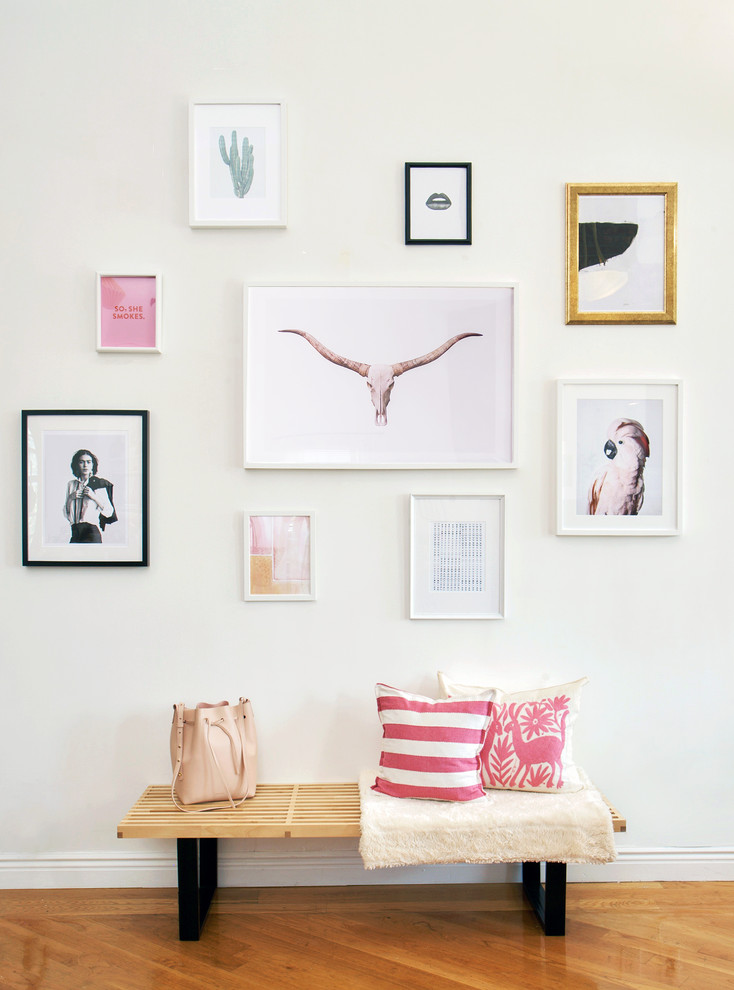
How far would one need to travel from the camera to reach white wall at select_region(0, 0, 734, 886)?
7.07 ft

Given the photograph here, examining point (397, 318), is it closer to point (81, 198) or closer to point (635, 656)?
point (81, 198)

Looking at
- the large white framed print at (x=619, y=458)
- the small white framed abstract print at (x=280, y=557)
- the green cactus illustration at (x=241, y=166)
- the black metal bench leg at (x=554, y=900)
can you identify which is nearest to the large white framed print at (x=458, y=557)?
the large white framed print at (x=619, y=458)

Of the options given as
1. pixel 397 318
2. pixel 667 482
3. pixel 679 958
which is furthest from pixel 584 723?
pixel 397 318

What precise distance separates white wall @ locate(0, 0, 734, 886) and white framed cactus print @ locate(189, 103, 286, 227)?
0.16 feet

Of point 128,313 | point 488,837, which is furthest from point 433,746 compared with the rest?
point 128,313

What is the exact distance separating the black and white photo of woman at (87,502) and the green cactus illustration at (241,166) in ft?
3.00

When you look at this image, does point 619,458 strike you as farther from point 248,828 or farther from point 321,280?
point 248,828

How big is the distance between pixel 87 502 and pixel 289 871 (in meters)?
1.26

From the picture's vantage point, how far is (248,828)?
1858 mm

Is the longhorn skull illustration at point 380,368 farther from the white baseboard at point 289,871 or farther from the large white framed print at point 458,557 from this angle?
the white baseboard at point 289,871

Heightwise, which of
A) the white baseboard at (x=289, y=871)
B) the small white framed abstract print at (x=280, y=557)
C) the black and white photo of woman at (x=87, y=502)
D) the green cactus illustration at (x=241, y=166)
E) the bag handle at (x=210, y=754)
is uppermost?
the green cactus illustration at (x=241, y=166)

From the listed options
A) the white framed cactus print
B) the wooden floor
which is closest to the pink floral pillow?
the wooden floor

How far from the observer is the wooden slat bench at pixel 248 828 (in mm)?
1847

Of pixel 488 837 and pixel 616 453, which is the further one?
pixel 616 453
